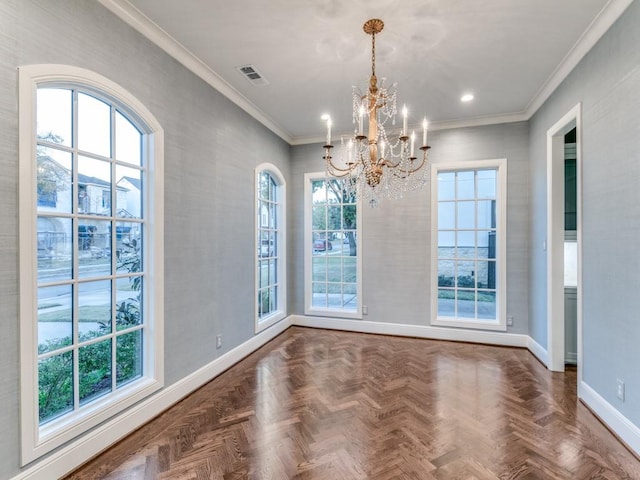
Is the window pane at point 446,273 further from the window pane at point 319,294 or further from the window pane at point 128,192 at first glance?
the window pane at point 128,192

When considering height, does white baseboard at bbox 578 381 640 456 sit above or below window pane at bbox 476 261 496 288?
below

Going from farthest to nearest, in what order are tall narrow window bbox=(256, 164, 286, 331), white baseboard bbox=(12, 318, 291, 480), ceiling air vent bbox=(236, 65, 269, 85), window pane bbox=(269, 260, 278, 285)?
window pane bbox=(269, 260, 278, 285) < tall narrow window bbox=(256, 164, 286, 331) < ceiling air vent bbox=(236, 65, 269, 85) < white baseboard bbox=(12, 318, 291, 480)

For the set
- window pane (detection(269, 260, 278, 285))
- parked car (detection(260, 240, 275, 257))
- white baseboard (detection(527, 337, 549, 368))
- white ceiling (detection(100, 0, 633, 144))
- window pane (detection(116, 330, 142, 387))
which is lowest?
white baseboard (detection(527, 337, 549, 368))

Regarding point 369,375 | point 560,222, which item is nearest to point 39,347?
point 369,375

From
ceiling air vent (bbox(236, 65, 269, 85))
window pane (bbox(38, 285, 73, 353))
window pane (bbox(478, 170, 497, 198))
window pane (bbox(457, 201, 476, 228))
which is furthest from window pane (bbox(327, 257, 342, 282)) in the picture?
window pane (bbox(38, 285, 73, 353))

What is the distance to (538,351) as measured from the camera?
377 cm

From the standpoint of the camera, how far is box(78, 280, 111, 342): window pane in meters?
2.12

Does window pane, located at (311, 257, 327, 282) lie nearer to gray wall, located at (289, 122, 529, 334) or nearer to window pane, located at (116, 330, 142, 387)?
gray wall, located at (289, 122, 529, 334)

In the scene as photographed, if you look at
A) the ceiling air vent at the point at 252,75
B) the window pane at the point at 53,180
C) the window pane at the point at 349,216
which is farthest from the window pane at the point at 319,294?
the window pane at the point at 53,180

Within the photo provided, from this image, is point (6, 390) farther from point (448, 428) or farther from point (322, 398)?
point (448, 428)

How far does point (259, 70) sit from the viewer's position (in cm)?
310

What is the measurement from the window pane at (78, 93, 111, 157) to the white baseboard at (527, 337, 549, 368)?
4.68 m

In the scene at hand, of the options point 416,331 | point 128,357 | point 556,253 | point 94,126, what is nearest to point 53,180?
point 94,126

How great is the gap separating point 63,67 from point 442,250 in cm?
442
